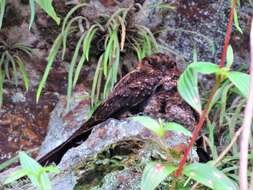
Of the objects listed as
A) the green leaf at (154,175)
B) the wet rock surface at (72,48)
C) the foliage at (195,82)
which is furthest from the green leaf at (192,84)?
the wet rock surface at (72,48)

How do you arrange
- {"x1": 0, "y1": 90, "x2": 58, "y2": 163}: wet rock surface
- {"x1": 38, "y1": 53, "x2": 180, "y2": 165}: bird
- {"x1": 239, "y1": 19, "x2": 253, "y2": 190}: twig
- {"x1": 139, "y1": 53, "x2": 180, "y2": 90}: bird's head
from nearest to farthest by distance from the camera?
{"x1": 239, "y1": 19, "x2": 253, "y2": 190}: twig, {"x1": 38, "y1": 53, "x2": 180, "y2": 165}: bird, {"x1": 139, "y1": 53, "x2": 180, "y2": 90}: bird's head, {"x1": 0, "y1": 90, "x2": 58, "y2": 163}: wet rock surface

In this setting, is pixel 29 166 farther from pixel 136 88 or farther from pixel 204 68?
pixel 136 88

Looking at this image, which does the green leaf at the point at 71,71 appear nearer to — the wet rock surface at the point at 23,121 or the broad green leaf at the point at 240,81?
the wet rock surface at the point at 23,121

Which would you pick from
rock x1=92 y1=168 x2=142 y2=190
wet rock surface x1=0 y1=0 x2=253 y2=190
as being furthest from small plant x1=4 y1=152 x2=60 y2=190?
wet rock surface x1=0 y1=0 x2=253 y2=190

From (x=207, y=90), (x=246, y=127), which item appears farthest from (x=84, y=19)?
(x=246, y=127)

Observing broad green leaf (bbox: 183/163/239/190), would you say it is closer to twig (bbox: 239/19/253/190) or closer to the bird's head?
twig (bbox: 239/19/253/190)
